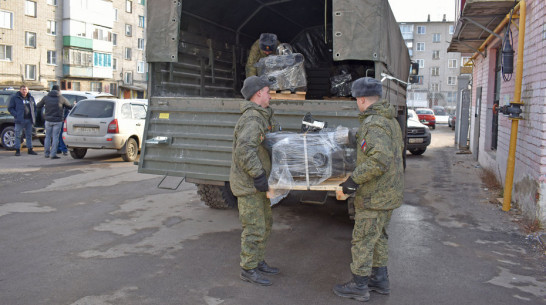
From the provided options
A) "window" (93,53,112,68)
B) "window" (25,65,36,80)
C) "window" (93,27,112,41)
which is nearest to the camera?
"window" (25,65,36,80)

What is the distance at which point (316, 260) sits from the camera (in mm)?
4852

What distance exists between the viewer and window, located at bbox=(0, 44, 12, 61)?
35.4 m

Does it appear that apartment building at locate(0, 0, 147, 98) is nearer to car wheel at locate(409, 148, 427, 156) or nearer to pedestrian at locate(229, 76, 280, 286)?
car wheel at locate(409, 148, 427, 156)

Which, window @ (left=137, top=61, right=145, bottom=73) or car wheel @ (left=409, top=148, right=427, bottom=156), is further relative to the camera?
window @ (left=137, top=61, right=145, bottom=73)

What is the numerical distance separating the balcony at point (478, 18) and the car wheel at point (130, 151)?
826 centimetres

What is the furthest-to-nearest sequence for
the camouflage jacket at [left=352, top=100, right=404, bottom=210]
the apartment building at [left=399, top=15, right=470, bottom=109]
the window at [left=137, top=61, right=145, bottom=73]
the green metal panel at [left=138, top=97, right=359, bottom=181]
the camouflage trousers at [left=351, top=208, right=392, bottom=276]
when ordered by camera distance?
the apartment building at [left=399, top=15, right=470, bottom=109] → the window at [left=137, top=61, right=145, bottom=73] → the green metal panel at [left=138, top=97, right=359, bottom=181] → the camouflage trousers at [left=351, top=208, right=392, bottom=276] → the camouflage jacket at [left=352, top=100, right=404, bottom=210]

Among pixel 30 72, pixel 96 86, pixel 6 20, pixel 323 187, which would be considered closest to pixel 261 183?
pixel 323 187

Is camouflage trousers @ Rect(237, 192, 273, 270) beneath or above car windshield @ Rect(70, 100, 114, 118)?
beneath

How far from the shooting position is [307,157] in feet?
13.9

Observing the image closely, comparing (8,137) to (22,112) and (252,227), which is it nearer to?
(22,112)

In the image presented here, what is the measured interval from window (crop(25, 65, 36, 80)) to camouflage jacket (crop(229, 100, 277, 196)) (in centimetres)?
3907

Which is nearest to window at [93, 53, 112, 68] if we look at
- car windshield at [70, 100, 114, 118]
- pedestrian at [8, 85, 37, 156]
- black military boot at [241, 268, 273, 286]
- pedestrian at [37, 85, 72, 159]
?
pedestrian at [8, 85, 37, 156]

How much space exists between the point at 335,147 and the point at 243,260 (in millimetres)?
1305

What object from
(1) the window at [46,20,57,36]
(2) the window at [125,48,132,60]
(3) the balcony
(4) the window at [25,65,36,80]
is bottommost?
(3) the balcony
